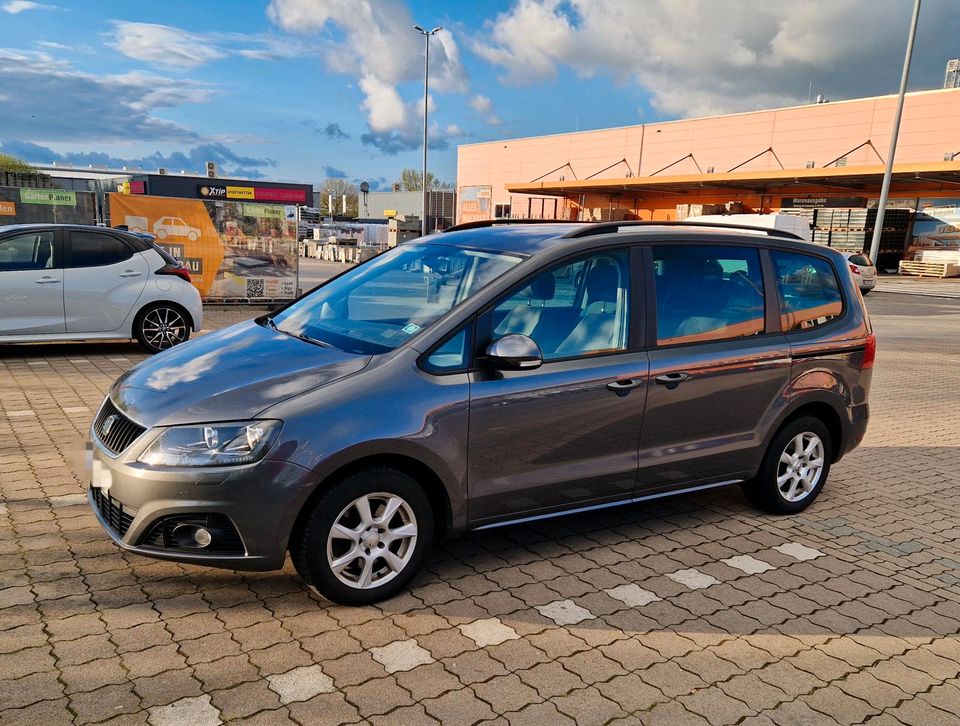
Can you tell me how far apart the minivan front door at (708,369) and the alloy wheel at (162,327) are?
702cm

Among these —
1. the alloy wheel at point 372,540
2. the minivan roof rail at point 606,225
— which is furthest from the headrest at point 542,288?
the alloy wheel at point 372,540

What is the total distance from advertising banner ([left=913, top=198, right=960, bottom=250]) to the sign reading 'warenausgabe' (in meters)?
35.6

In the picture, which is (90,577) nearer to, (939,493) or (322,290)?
(322,290)

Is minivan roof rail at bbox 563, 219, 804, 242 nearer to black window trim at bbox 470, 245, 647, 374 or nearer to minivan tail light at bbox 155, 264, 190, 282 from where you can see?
black window trim at bbox 470, 245, 647, 374

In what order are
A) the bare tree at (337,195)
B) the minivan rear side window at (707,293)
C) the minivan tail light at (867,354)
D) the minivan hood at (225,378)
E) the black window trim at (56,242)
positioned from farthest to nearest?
1. the bare tree at (337,195)
2. the black window trim at (56,242)
3. the minivan tail light at (867,354)
4. the minivan rear side window at (707,293)
5. the minivan hood at (225,378)

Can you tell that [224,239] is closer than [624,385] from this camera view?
No

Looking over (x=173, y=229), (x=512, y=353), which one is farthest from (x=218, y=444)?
(x=173, y=229)

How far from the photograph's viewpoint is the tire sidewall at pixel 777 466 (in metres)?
4.76

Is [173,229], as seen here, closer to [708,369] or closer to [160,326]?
[160,326]

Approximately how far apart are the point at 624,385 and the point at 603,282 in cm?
57

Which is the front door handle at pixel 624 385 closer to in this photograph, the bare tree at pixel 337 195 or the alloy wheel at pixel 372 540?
the alloy wheel at pixel 372 540

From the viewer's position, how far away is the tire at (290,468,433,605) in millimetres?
3236

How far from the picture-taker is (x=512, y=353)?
137 inches

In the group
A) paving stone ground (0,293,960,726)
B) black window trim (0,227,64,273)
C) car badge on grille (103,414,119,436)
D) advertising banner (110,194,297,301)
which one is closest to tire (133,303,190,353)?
black window trim (0,227,64,273)
